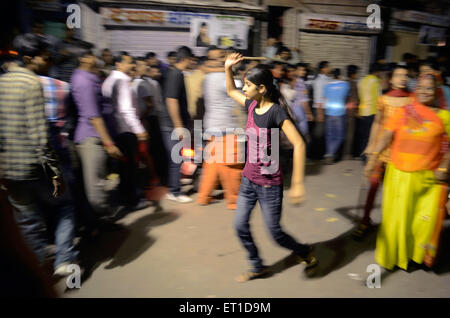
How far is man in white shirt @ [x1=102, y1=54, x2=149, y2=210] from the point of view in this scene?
14.3ft

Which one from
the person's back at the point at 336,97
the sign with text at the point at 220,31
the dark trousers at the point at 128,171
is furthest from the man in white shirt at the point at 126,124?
the sign with text at the point at 220,31

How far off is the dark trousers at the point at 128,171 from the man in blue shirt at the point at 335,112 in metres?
4.03

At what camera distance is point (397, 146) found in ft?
10.7

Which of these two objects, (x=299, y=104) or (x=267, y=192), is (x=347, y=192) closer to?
(x=299, y=104)

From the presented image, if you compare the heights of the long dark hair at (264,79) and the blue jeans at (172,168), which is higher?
the long dark hair at (264,79)

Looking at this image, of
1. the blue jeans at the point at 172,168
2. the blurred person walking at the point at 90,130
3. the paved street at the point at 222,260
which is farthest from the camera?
the blue jeans at the point at 172,168

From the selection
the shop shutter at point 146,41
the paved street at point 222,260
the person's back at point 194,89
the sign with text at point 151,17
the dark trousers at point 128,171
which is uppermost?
the sign with text at point 151,17

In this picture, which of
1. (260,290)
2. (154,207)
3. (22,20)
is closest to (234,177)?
(154,207)

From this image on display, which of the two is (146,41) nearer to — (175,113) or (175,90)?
(175,90)

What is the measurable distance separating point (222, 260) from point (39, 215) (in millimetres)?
1716

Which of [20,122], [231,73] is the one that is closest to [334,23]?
[231,73]

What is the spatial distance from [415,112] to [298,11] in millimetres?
10205

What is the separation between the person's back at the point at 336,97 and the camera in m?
6.81

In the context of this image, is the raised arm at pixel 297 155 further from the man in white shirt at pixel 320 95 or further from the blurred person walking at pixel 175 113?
the man in white shirt at pixel 320 95
